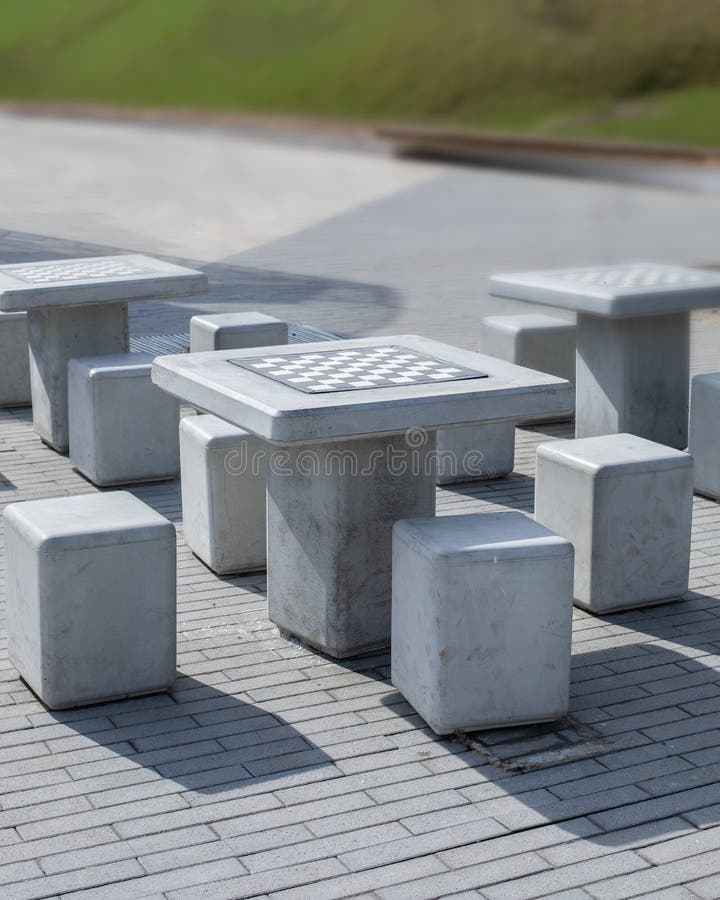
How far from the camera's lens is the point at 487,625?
4.97 metres

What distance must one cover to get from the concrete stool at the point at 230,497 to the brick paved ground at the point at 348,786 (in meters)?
0.68

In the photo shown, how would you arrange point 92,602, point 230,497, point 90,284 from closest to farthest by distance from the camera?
1. point 92,602
2. point 230,497
3. point 90,284

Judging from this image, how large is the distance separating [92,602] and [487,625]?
1.41m

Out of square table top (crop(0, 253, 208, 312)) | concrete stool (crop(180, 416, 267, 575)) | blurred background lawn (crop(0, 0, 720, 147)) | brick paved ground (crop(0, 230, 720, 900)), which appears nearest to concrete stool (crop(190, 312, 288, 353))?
square table top (crop(0, 253, 208, 312))

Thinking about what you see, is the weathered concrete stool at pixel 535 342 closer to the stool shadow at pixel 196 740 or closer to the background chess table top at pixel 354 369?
the background chess table top at pixel 354 369

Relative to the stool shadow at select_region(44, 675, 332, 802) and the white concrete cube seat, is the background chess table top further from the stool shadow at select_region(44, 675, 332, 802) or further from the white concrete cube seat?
the white concrete cube seat

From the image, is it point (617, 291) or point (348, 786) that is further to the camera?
point (617, 291)

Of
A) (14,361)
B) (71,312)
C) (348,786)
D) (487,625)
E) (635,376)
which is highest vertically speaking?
(71,312)

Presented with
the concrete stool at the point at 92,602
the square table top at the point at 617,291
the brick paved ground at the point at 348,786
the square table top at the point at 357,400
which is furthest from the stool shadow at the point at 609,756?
the square table top at the point at 617,291

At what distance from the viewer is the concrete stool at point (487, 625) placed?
493 cm

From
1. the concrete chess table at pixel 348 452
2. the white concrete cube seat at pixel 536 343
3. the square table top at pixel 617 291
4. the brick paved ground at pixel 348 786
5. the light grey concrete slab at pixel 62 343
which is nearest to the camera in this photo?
the brick paved ground at pixel 348 786

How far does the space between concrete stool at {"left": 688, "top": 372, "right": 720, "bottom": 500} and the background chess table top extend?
7.80 feet

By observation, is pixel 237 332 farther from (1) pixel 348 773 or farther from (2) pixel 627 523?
(1) pixel 348 773

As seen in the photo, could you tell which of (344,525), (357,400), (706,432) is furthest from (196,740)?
(706,432)
